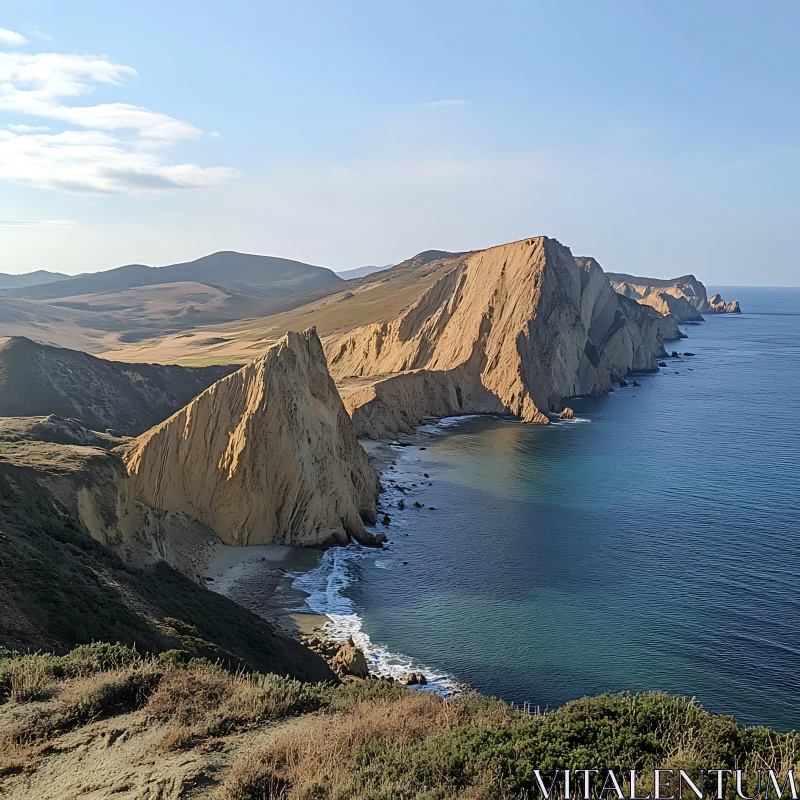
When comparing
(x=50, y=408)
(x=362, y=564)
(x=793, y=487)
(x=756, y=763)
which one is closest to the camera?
(x=756, y=763)

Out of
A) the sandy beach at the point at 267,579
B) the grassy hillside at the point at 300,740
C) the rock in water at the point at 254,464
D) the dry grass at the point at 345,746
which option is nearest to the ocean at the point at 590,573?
the sandy beach at the point at 267,579

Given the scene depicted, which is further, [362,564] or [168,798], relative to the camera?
[362,564]

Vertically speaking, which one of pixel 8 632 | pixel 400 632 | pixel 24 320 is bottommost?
pixel 400 632

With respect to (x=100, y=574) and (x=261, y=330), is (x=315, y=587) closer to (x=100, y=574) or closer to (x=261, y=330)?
(x=100, y=574)

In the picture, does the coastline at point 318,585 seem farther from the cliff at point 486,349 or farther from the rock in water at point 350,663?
the cliff at point 486,349

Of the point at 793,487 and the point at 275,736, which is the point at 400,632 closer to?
the point at 275,736

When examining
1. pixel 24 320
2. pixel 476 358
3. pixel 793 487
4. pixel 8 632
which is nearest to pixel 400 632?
pixel 8 632

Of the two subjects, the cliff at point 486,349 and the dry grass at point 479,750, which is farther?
the cliff at point 486,349
